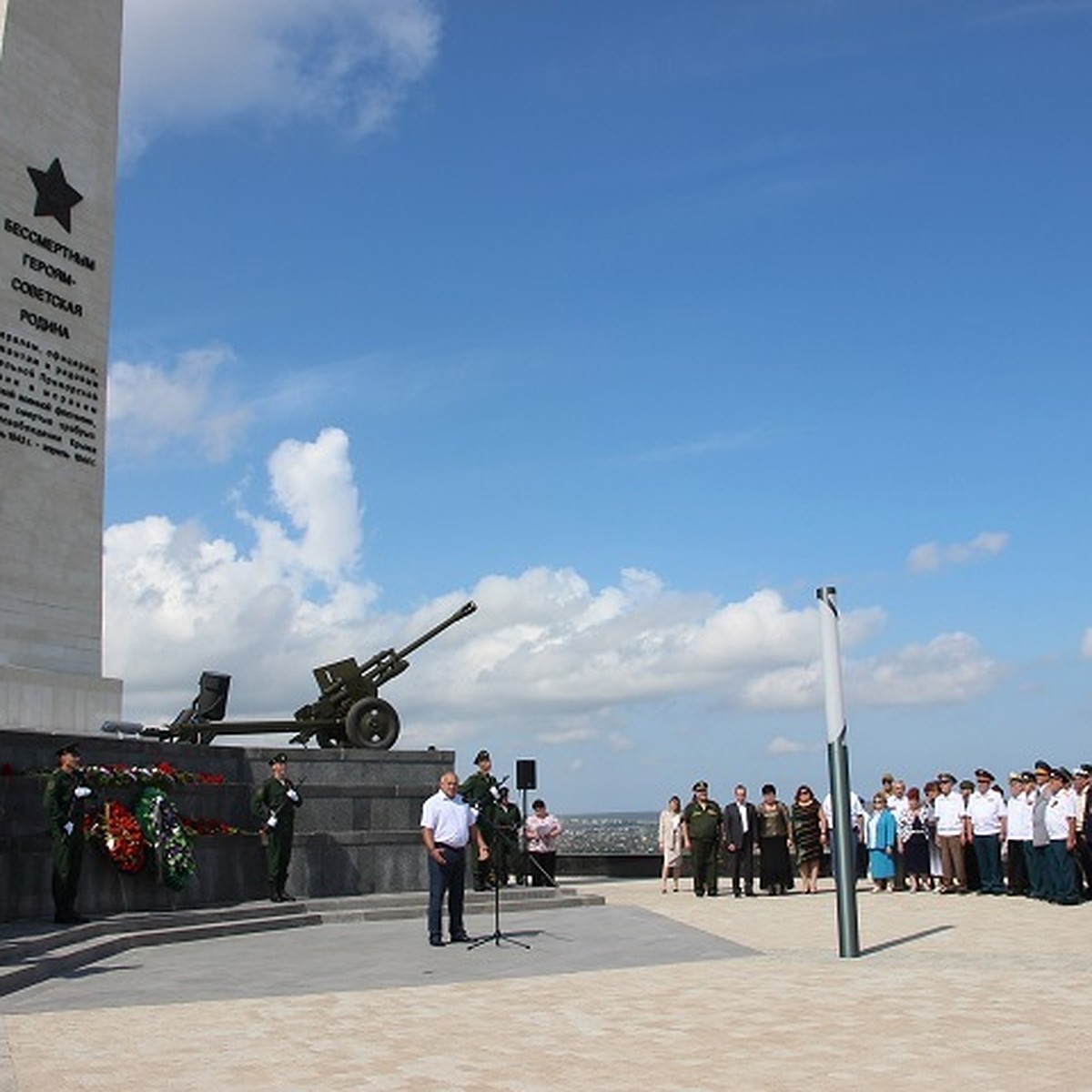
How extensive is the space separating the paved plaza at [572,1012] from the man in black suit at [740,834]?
207 inches

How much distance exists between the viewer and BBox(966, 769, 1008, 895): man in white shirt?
18047 mm

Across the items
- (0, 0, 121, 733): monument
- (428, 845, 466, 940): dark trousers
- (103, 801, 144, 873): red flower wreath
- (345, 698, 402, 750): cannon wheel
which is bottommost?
(428, 845, 466, 940): dark trousers

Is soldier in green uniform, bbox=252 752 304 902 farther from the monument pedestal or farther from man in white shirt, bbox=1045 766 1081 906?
man in white shirt, bbox=1045 766 1081 906

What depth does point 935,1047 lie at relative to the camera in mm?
7258

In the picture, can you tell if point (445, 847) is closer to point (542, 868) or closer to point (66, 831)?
point (66, 831)

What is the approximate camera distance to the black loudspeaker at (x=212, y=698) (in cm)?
1798

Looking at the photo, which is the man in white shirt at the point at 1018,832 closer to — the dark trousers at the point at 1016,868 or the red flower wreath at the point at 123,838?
the dark trousers at the point at 1016,868

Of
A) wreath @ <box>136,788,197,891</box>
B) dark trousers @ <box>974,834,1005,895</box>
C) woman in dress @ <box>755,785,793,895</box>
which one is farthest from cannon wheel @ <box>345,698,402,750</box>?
dark trousers @ <box>974,834,1005,895</box>

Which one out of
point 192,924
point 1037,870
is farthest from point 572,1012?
point 1037,870

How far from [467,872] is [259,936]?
441cm

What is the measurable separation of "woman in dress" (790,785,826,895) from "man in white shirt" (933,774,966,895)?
64.9 inches

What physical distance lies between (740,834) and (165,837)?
842 centimetres

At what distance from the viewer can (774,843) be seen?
63.7 ft

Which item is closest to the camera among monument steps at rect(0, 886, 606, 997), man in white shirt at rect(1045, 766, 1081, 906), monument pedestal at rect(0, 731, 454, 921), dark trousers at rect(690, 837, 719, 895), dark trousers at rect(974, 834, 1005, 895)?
monument steps at rect(0, 886, 606, 997)
